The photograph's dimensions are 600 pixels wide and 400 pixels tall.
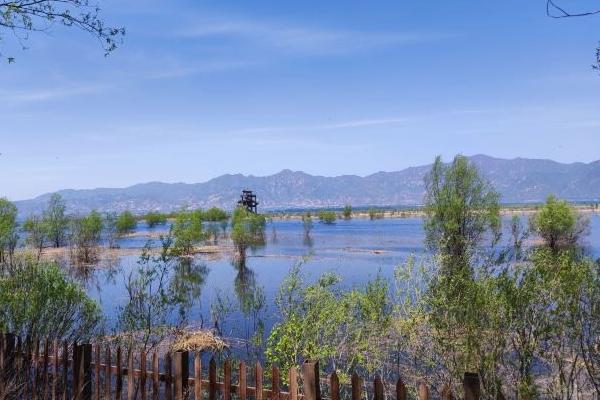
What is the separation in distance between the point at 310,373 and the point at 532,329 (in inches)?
171

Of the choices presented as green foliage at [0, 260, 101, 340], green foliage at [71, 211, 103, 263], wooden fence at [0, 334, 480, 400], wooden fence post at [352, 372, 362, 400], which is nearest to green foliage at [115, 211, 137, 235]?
green foliage at [71, 211, 103, 263]

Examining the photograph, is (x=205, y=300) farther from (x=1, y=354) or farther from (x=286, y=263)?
(x=1, y=354)

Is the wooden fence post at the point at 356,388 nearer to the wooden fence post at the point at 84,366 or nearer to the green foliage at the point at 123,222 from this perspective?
the wooden fence post at the point at 84,366

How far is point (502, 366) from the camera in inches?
294

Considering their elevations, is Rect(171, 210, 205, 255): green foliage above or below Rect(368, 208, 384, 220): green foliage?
above

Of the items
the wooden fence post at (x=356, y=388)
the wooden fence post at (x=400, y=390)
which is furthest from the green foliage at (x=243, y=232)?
the wooden fence post at (x=400, y=390)

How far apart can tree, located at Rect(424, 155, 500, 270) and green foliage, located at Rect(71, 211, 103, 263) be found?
37.5m

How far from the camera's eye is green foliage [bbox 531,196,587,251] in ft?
160

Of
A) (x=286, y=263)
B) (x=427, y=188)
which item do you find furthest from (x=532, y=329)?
(x=286, y=263)

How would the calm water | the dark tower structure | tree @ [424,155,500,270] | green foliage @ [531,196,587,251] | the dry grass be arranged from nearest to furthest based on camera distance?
the dry grass → the calm water → tree @ [424,155,500,270] → green foliage @ [531,196,587,251] → the dark tower structure

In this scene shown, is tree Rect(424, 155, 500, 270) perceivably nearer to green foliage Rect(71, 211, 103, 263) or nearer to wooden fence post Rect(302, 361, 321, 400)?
wooden fence post Rect(302, 361, 321, 400)

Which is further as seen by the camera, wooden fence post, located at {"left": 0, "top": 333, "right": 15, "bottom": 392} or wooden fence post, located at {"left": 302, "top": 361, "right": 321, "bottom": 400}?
wooden fence post, located at {"left": 0, "top": 333, "right": 15, "bottom": 392}

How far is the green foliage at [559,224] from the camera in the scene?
48881 millimetres

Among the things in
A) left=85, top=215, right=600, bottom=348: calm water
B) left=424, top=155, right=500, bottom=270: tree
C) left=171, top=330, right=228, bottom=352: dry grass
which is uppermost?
left=424, top=155, right=500, bottom=270: tree
